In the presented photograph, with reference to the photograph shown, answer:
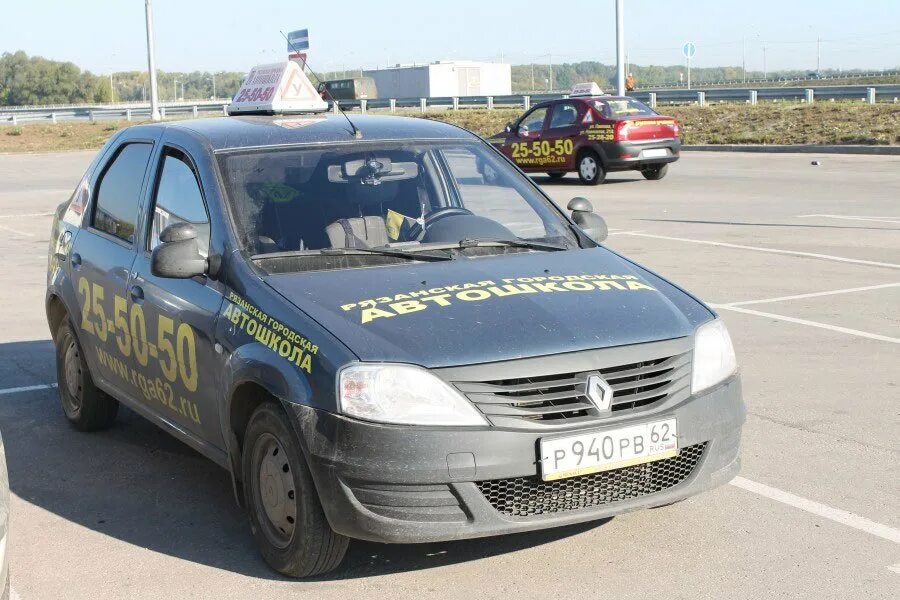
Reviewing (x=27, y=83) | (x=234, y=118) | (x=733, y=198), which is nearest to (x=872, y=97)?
(x=733, y=198)

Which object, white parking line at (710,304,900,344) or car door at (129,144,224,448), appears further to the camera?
white parking line at (710,304,900,344)

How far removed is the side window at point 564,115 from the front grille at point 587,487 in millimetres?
18892

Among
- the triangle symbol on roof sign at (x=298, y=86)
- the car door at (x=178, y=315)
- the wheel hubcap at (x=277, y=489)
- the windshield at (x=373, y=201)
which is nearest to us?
the wheel hubcap at (x=277, y=489)

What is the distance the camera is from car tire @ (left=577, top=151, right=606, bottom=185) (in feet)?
74.0

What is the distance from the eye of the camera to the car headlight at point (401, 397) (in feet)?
13.1

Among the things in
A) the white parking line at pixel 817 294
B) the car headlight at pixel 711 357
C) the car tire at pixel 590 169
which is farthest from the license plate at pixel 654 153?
the car headlight at pixel 711 357

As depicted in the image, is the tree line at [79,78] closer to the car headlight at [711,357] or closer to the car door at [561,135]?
the car door at [561,135]

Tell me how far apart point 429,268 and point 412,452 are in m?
1.05

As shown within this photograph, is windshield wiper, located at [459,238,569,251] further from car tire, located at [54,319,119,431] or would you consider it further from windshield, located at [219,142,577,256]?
car tire, located at [54,319,119,431]

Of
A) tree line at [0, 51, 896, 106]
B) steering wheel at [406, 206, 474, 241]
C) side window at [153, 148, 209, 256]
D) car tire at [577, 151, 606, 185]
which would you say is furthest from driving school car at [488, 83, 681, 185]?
tree line at [0, 51, 896, 106]

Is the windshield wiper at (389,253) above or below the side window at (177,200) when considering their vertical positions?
below

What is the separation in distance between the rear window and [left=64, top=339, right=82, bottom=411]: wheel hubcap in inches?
658

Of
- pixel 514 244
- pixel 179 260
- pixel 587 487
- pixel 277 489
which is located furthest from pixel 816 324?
pixel 277 489

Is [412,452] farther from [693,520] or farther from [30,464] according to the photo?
[30,464]
